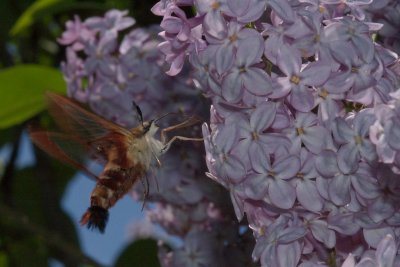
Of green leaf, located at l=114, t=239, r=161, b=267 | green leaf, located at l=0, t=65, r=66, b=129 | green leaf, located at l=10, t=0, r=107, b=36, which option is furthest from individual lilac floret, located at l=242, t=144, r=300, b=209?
green leaf, located at l=114, t=239, r=161, b=267

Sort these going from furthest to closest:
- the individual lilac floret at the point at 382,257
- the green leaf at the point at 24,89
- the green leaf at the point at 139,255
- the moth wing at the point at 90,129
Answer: the green leaf at the point at 139,255 → the green leaf at the point at 24,89 → the moth wing at the point at 90,129 → the individual lilac floret at the point at 382,257

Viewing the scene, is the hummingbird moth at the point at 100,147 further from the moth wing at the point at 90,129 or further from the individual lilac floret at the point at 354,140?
the individual lilac floret at the point at 354,140

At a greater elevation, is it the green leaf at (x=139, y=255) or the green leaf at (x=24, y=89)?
the green leaf at (x=24, y=89)

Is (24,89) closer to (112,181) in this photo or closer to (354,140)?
(112,181)

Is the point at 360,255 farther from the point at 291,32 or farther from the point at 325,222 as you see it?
the point at 291,32

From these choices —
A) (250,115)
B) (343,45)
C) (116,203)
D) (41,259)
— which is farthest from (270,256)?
(41,259)

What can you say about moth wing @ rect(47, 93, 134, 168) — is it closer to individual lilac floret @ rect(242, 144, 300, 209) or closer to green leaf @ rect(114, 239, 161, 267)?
individual lilac floret @ rect(242, 144, 300, 209)

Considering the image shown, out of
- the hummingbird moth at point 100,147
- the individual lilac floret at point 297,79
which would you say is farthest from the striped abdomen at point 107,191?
the individual lilac floret at point 297,79
